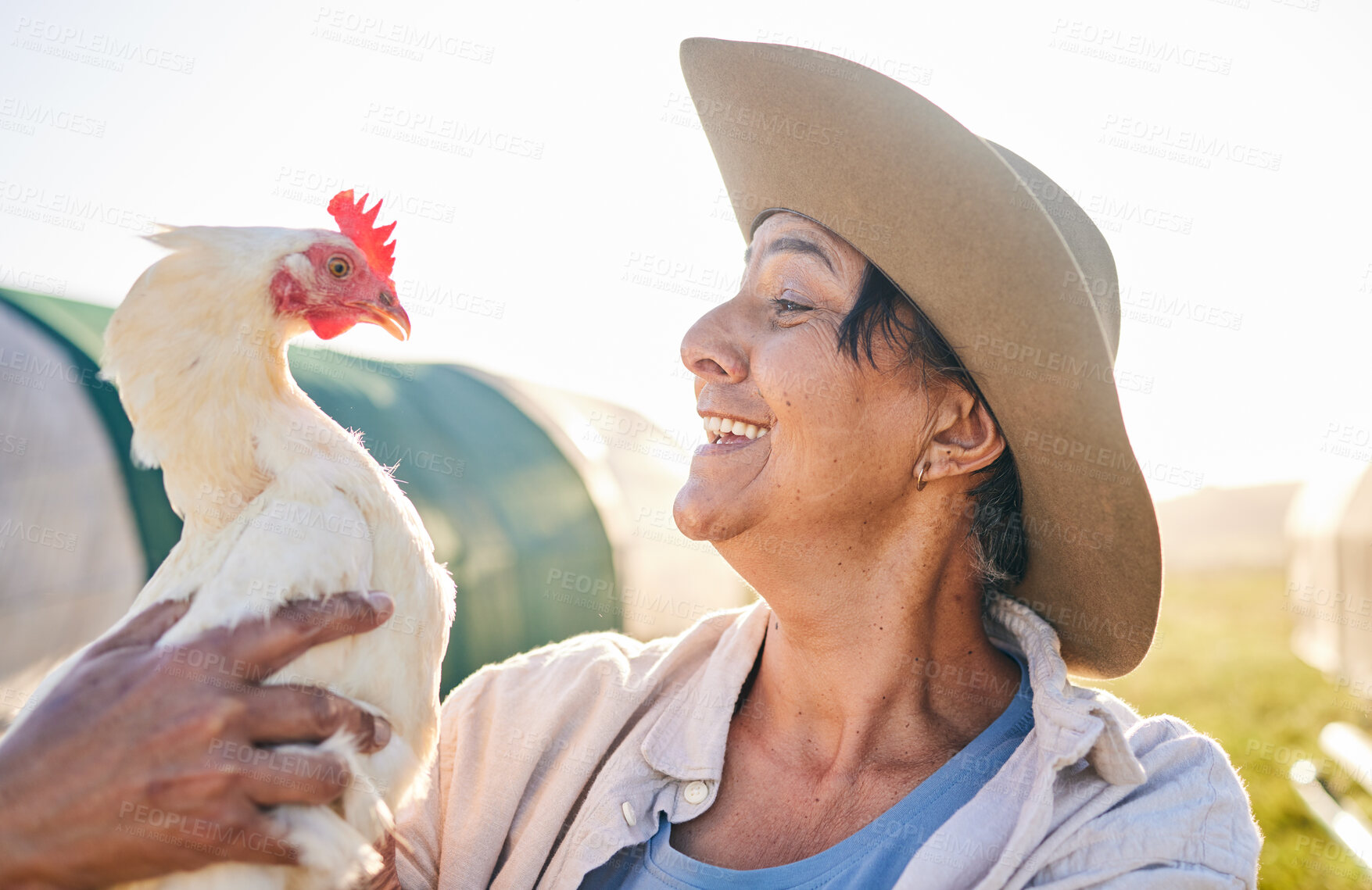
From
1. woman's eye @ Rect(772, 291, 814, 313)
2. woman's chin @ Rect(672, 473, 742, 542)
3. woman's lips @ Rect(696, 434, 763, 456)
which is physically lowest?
woman's chin @ Rect(672, 473, 742, 542)

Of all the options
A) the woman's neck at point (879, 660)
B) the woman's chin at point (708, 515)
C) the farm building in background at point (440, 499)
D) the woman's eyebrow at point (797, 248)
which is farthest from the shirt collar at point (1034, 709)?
the woman's eyebrow at point (797, 248)

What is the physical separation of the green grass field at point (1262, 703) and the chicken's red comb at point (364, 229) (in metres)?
2.31

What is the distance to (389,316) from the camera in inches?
84.7

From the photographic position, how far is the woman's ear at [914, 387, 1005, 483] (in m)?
2.01

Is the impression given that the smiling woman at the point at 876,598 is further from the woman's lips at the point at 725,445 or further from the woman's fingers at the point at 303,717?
the woman's fingers at the point at 303,717

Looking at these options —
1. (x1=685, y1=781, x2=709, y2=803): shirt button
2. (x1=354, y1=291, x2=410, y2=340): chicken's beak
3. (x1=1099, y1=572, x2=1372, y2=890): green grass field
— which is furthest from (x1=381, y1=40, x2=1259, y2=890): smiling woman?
(x1=1099, y1=572, x2=1372, y2=890): green grass field

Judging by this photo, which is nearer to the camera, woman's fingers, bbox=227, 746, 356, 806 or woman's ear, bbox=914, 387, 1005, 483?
woman's fingers, bbox=227, 746, 356, 806

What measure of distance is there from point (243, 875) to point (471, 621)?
11.6 ft

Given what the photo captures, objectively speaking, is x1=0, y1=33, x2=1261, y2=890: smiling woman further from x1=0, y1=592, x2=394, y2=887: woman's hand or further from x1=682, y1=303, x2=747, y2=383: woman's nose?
x1=0, y1=592, x2=394, y2=887: woman's hand

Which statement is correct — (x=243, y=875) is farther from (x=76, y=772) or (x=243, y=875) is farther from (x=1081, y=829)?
(x=1081, y=829)

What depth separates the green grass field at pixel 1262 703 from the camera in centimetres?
437

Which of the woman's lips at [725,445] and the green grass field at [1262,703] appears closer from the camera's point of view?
the woman's lips at [725,445]

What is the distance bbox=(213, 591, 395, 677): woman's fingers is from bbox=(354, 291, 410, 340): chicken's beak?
29.3 inches

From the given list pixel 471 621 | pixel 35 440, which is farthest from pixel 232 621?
pixel 471 621
